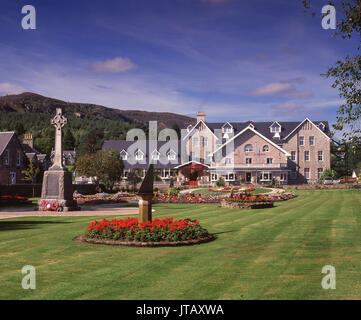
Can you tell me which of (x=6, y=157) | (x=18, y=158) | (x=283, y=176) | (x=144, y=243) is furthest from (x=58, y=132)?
(x=283, y=176)

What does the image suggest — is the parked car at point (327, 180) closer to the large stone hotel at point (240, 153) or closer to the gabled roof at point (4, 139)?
the large stone hotel at point (240, 153)

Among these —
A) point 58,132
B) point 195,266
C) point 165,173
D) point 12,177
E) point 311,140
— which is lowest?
point 195,266

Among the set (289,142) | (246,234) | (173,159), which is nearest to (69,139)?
(173,159)

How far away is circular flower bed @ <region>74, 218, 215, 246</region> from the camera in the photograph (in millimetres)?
12992

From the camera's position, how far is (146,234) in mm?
13109

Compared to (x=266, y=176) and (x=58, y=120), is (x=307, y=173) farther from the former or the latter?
(x=58, y=120)

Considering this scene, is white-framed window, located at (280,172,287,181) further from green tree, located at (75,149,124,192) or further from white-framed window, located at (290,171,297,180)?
green tree, located at (75,149,124,192)

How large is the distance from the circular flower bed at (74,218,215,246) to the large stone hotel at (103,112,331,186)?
51.0m

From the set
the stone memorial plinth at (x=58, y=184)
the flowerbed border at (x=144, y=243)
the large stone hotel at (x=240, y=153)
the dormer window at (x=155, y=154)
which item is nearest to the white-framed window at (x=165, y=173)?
the large stone hotel at (x=240, y=153)

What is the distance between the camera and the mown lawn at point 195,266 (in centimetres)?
780

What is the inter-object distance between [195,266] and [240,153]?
2384 inches

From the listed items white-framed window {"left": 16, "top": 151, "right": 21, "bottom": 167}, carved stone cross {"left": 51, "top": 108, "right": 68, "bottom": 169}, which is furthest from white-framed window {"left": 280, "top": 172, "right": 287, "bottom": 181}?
carved stone cross {"left": 51, "top": 108, "right": 68, "bottom": 169}

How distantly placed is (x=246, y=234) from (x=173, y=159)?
62140 mm
